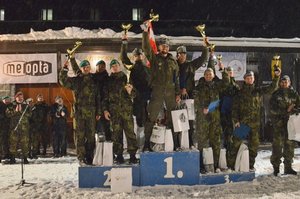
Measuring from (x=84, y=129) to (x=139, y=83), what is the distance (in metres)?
1.42

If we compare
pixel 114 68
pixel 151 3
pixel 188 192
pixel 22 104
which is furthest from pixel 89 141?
pixel 151 3

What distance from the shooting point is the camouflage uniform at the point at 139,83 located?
7883 mm

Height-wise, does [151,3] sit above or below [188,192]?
above

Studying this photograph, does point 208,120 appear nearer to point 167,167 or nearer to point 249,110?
point 249,110

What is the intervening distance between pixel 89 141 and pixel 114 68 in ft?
5.04

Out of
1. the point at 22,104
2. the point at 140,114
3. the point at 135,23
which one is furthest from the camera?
the point at 135,23

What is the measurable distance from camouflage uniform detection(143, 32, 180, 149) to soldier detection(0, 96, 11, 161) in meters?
5.28

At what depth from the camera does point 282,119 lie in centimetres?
855

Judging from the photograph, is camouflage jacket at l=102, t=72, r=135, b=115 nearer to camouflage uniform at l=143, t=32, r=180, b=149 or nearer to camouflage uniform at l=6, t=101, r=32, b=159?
camouflage uniform at l=143, t=32, r=180, b=149

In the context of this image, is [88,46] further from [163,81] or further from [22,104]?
[163,81]

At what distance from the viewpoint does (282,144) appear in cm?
854

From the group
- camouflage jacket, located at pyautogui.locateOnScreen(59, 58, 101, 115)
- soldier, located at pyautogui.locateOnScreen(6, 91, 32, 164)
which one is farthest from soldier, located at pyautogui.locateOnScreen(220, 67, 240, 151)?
soldier, located at pyautogui.locateOnScreen(6, 91, 32, 164)

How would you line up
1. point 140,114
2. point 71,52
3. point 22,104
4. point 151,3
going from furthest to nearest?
point 151,3 → point 22,104 → point 140,114 → point 71,52

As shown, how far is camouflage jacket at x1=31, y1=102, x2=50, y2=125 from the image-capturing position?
462 inches
